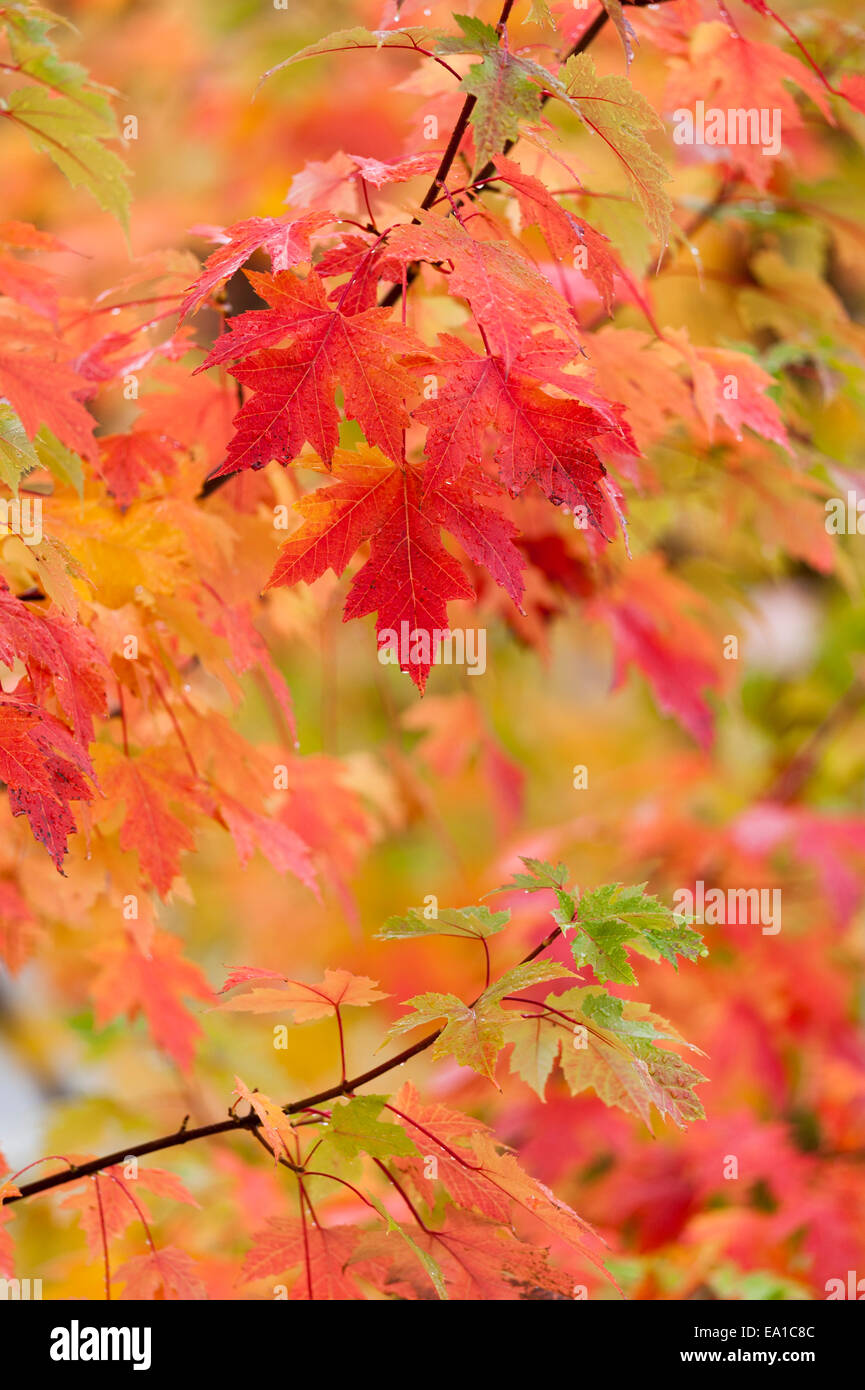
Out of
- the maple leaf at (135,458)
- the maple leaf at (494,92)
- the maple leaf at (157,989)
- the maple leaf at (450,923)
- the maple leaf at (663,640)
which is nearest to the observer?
the maple leaf at (494,92)

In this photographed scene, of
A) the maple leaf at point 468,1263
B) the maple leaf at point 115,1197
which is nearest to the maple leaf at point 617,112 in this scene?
the maple leaf at point 468,1263

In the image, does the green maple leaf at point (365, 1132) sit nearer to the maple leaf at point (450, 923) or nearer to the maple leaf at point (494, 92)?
the maple leaf at point (450, 923)

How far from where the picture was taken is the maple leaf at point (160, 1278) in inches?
39.4

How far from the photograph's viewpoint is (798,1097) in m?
2.70

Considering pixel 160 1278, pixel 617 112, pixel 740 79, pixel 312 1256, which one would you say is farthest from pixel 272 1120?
pixel 740 79

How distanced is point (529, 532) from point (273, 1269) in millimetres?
971

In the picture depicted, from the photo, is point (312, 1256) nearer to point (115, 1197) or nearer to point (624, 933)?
point (115, 1197)

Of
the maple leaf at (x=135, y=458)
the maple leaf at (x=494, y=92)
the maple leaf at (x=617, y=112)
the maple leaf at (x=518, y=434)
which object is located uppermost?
the maple leaf at (x=617, y=112)

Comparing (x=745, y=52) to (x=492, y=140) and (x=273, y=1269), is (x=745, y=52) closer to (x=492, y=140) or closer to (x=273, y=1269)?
(x=492, y=140)

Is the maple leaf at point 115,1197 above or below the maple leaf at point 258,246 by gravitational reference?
below

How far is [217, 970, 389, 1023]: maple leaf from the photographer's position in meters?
0.90

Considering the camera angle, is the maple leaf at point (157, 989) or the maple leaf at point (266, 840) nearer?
the maple leaf at point (266, 840)

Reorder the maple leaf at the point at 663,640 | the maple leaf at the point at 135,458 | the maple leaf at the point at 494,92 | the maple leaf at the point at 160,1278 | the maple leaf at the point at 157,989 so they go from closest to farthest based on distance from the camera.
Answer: the maple leaf at the point at 494,92 → the maple leaf at the point at 160,1278 → the maple leaf at the point at 135,458 → the maple leaf at the point at 157,989 → the maple leaf at the point at 663,640

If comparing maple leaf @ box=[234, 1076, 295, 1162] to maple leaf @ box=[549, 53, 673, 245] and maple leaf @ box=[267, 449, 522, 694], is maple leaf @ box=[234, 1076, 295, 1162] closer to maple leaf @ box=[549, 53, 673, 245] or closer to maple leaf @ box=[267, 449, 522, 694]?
maple leaf @ box=[267, 449, 522, 694]
